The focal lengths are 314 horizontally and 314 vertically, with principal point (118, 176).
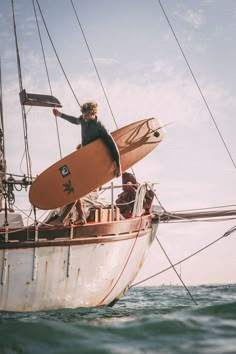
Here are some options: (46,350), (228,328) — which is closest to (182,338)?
(228,328)

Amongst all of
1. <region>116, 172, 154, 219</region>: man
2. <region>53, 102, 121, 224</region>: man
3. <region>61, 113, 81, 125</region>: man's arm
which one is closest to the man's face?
<region>53, 102, 121, 224</region>: man

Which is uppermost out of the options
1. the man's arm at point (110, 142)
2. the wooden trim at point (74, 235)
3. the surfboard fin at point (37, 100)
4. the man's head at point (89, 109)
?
the surfboard fin at point (37, 100)

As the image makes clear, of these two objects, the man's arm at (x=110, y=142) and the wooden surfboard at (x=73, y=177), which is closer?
the wooden surfboard at (x=73, y=177)

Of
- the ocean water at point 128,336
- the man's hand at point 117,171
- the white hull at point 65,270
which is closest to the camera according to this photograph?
the ocean water at point 128,336

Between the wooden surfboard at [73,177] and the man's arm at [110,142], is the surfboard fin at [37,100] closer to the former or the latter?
the wooden surfboard at [73,177]

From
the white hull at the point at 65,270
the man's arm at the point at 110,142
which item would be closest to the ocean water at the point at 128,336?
the white hull at the point at 65,270

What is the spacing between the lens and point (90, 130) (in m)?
7.89

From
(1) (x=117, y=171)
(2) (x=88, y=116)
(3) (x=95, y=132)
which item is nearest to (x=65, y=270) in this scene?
(1) (x=117, y=171)

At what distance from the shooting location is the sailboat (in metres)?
7.20

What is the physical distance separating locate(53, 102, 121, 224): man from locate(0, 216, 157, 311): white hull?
823mm

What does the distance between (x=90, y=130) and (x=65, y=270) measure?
11.5 ft

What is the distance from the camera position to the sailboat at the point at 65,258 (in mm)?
7199

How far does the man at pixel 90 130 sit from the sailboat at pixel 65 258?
2.11 feet

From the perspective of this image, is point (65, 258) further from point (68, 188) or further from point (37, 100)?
point (37, 100)
